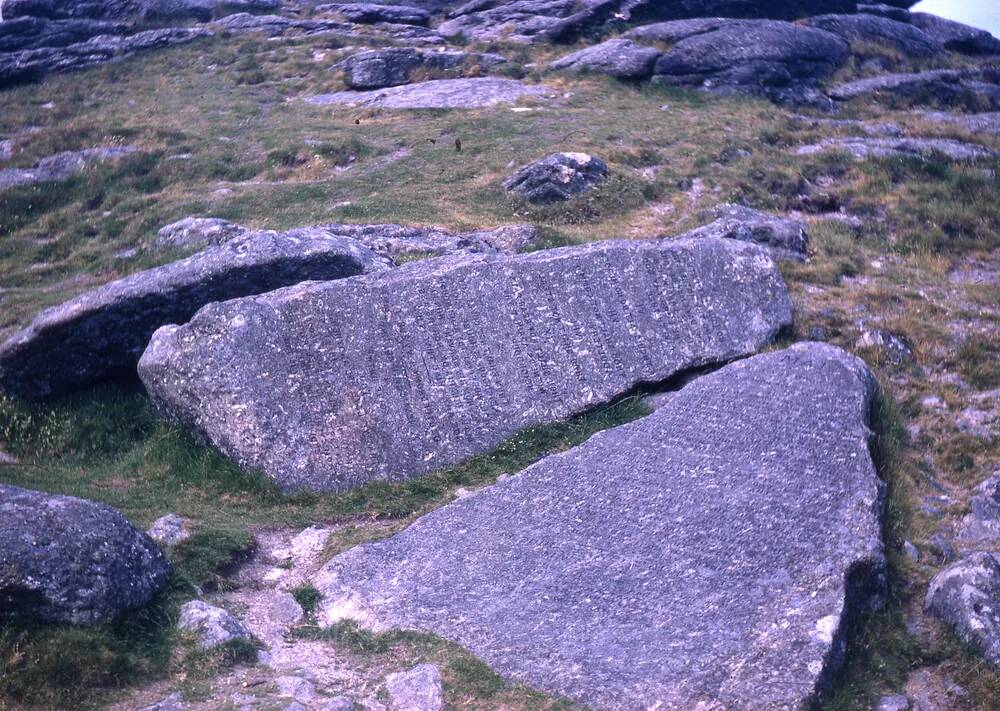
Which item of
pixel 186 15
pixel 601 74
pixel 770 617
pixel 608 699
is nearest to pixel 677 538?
pixel 770 617

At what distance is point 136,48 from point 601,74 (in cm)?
1444

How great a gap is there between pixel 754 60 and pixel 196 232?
45.6ft

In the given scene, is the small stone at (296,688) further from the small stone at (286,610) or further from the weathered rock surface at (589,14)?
the weathered rock surface at (589,14)

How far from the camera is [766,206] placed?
15.0m

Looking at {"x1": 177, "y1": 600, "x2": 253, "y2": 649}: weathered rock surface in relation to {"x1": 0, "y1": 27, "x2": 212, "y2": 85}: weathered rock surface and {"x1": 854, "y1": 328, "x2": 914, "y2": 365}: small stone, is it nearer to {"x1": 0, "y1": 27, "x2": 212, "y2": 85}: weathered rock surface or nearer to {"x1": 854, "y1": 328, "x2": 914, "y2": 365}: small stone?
{"x1": 854, "y1": 328, "x2": 914, "y2": 365}: small stone

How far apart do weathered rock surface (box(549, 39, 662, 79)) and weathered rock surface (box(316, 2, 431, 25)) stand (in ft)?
25.7

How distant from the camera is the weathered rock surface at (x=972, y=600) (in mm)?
6242

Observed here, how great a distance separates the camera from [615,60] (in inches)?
910

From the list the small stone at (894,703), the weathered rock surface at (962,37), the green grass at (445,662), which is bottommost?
the weathered rock surface at (962,37)

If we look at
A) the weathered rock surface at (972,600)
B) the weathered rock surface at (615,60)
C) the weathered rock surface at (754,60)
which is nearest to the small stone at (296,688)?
the weathered rock surface at (972,600)

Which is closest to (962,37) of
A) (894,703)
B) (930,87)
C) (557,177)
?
(930,87)

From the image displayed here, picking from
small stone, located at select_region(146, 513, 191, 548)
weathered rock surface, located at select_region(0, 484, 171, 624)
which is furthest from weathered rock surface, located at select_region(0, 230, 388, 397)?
weathered rock surface, located at select_region(0, 484, 171, 624)

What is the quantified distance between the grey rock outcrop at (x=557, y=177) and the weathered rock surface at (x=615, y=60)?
7.65 meters

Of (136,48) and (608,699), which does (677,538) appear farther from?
(136,48)
